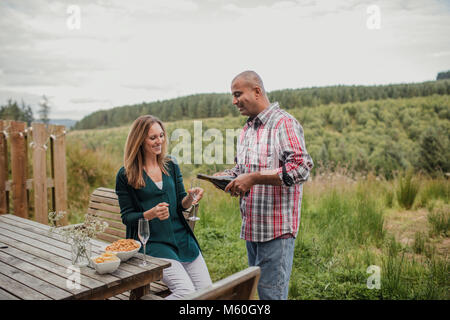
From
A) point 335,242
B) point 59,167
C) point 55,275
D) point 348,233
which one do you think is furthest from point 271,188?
point 59,167

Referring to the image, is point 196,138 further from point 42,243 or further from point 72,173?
point 42,243

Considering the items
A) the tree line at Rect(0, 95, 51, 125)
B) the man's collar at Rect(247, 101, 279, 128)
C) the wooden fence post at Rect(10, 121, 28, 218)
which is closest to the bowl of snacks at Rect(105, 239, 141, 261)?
the man's collar at Rect(247, 101, 279, 128)

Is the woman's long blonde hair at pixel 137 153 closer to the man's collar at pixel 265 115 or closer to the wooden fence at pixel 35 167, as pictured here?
the man's collar at pixel 265 115

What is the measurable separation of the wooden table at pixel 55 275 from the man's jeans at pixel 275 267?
653 mm

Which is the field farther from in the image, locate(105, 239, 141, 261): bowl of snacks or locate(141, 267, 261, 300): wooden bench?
locate(141, 267, 261, 300): wooden bench

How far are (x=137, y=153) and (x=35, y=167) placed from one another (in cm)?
316

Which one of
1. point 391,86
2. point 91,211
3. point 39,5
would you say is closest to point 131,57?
point 39,5

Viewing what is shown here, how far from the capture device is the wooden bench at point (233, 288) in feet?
3.49

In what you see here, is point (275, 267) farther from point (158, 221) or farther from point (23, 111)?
point (23, 111)

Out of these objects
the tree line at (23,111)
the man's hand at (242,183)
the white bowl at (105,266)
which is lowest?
the white bowl at (105,266)

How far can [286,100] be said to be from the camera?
24.1 m

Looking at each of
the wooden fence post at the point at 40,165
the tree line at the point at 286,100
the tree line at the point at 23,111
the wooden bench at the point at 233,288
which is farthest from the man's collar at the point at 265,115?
the tree line at the point at 286,100
